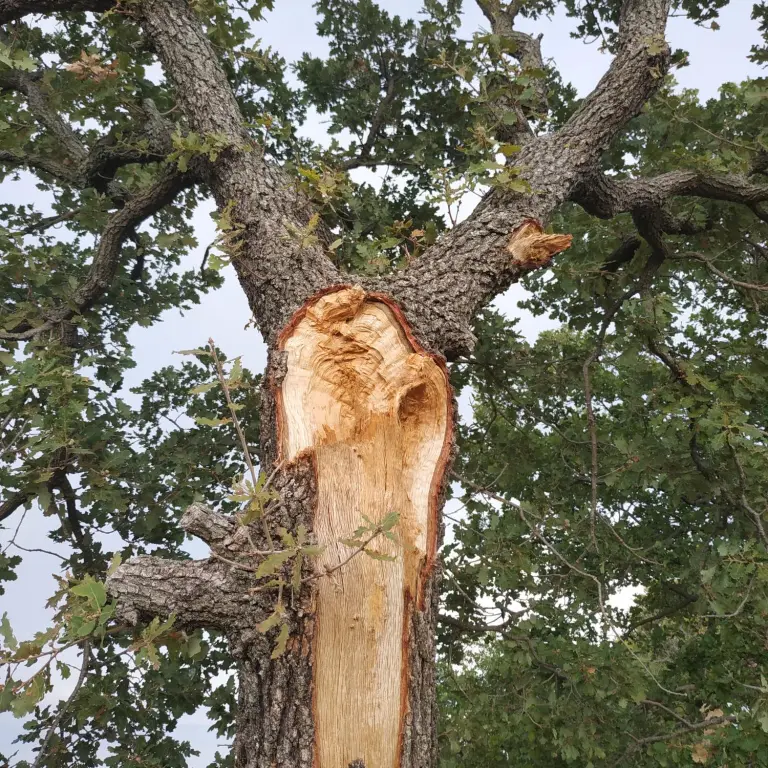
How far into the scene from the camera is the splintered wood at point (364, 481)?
5.99ft

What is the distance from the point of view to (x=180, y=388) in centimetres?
541

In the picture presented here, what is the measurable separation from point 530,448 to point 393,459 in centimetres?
373

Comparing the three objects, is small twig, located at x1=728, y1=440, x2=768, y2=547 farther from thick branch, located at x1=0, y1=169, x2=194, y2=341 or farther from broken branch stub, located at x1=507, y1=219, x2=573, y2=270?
thick branch, located at x1=0, y1=169, x2=194, y2=341

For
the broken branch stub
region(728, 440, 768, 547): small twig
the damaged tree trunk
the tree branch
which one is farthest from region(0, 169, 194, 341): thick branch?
region(728, 440, 768, 547): small twig

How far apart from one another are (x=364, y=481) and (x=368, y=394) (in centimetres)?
34

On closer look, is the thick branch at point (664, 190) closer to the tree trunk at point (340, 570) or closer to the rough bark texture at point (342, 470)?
the rough bark texture at point (342, 470)

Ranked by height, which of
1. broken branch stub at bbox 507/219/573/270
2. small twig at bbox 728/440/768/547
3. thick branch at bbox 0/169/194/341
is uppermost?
thick branch at bbox 0/169/194/341

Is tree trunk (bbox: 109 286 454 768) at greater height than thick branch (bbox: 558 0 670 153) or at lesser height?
lesser

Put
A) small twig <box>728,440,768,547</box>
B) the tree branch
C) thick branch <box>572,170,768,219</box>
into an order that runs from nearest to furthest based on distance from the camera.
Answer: small twig <box>728,440,768,547</box>, thick branch <box>572,170,768,219</box>, the tree branch

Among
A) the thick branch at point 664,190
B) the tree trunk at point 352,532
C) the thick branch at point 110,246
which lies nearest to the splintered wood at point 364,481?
the tree trunk at point 352,532

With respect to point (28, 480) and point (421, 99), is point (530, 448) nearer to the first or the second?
point (421, 99)

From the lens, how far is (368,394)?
2305mm

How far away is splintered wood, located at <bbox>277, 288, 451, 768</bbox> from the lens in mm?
1826

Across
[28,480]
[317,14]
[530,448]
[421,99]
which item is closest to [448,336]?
[28,480]
